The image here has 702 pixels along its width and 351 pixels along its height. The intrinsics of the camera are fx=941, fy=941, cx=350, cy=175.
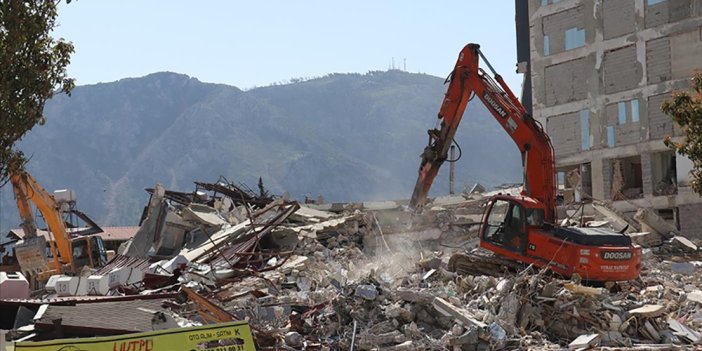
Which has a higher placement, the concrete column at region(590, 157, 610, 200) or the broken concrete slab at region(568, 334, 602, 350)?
the concrete column at region(590, 157, 610, 200)

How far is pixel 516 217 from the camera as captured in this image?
1855cm

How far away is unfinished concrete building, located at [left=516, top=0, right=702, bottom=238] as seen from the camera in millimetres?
39406

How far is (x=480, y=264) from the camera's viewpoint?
19.5 metres

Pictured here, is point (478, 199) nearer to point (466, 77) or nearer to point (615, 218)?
point (615, 218)

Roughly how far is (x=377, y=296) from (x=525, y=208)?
152 inches

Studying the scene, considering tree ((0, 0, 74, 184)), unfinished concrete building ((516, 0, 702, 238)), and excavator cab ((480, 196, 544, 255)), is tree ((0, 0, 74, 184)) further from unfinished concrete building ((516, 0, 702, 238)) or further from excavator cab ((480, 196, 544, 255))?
unfinished concrete building ((516, 0, 702, 238))

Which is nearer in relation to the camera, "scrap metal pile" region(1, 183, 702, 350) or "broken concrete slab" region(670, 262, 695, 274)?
"scrap metal pile" region(1, 183, 702, 350)

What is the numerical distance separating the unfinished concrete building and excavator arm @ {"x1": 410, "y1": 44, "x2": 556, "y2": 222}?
19.2 meters

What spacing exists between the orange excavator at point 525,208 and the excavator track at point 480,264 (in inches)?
1.2

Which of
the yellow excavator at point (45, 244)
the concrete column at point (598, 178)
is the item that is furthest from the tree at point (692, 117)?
the concrete column at point (598, 178)

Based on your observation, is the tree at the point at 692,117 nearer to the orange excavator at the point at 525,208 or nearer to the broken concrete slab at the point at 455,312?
the orange excavator at the point at 525,208

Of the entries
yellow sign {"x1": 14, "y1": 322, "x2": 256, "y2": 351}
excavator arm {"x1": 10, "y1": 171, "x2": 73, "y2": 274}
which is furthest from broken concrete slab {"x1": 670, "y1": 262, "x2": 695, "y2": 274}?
excavator arm {"x1": 10, "y1": 171, "x2": 73, "y2": 274}

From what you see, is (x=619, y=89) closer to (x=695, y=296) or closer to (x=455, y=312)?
(x=695, y=296)

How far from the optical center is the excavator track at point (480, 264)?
19016mm
